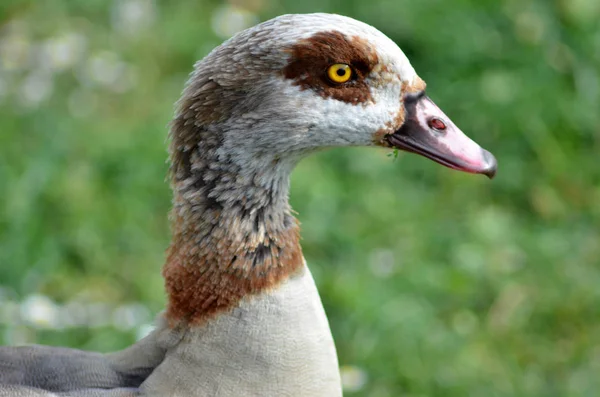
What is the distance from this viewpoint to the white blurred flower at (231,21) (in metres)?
4.44

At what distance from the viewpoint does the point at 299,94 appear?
1.96 m

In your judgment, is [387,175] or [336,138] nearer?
[336,138]

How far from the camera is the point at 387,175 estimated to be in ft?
12.7

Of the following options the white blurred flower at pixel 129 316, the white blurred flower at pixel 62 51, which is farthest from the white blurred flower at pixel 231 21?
the white blurred flower at pixel 129 316

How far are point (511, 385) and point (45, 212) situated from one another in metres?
1.80

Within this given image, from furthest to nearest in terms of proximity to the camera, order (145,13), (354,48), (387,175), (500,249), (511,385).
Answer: (145,13) < (387,175) < (500,249) < (511,385) < (354,48)

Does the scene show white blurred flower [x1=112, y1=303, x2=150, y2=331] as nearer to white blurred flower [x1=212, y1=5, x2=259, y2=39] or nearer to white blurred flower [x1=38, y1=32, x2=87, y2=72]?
white blurred flower [x1=38, y1=32, x2=87, y2=72]

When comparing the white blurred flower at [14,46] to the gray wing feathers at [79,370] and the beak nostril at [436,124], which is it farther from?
the beak nostril at [436,124]

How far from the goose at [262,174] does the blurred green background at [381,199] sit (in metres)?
1.05

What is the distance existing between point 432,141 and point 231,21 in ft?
8.58

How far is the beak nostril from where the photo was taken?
2.04 metres

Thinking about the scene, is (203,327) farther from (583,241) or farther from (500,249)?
(583,241)

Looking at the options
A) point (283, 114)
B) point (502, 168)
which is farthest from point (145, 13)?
point (283, 114)

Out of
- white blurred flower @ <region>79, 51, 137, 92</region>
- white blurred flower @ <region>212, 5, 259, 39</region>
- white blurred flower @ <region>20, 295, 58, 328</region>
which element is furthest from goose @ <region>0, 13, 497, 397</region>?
white blurred flower @ <region>212, 5, 259, 39</region>
